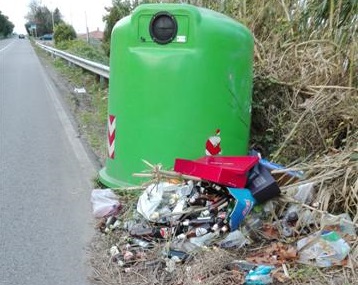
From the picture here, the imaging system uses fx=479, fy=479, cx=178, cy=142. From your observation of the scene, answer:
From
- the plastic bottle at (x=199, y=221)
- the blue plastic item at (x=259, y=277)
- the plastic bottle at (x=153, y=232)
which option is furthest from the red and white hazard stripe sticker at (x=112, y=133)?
the blue plastic item at (x=259, y=277)

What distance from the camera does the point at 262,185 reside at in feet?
11.3

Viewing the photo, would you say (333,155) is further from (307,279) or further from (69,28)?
(69,28)

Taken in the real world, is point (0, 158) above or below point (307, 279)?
below

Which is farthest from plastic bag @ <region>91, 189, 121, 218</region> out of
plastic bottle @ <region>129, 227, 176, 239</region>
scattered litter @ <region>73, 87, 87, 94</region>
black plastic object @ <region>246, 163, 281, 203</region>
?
scattered litter @ <region>73, 87, 87, 94</region>

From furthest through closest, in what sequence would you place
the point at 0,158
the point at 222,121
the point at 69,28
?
the point at 69,28 → the point at 0,158 → the point at 222,121

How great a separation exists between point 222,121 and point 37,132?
464cm

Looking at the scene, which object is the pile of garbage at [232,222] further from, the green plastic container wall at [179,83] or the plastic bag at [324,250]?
the green plastic container wall at [179,83]

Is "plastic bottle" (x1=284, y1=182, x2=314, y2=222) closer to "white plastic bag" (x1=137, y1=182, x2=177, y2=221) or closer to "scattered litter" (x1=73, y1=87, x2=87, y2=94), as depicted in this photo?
"white plastic bag" (x1=137, y1=182, x2=177, y2=221)

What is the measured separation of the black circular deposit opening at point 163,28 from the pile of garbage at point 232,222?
1.06 meters

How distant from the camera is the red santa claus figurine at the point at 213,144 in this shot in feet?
13.4

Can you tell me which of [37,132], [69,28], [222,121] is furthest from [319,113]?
[69,28]

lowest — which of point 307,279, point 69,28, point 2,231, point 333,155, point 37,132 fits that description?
point 69,28

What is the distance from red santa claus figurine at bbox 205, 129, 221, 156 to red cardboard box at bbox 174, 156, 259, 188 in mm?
259

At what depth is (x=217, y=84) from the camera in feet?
13.2
